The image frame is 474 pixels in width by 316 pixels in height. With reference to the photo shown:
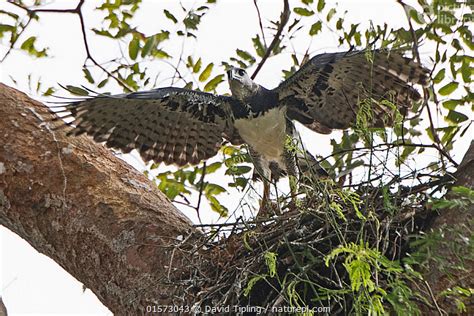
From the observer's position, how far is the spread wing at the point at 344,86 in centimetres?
582

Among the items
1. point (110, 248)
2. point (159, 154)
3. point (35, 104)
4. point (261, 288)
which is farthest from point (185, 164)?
point (261, 288)

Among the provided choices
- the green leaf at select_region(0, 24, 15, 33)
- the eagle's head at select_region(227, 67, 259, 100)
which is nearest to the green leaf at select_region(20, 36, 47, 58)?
the green leaf at select_region(0, 24, 15, 33)

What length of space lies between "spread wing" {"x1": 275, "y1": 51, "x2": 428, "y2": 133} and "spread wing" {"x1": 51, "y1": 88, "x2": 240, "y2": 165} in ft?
1.64

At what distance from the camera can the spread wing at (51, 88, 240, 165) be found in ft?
19.9

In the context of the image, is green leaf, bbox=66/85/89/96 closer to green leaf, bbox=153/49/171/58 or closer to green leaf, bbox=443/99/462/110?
green leaf, bbox=153/49/171/58

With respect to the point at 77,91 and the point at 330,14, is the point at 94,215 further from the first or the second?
the point at 330,14

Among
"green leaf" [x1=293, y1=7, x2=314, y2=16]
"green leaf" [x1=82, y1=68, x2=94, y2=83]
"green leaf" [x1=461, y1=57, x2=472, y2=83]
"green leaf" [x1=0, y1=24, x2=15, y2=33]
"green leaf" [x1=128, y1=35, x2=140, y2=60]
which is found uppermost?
"green leaf" [x1=293, y1=7, x2=314, y2=16]

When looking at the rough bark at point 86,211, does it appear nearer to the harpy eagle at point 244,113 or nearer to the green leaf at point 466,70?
the harpy eagle at point 244,113

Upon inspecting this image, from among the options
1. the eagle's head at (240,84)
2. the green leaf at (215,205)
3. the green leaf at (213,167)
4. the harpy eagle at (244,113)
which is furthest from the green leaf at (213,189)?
the eagle's head at (240,84)

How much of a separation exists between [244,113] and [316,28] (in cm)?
87

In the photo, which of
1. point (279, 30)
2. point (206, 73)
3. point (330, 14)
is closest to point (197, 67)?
point (206, 73)

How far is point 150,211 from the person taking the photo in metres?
4.98

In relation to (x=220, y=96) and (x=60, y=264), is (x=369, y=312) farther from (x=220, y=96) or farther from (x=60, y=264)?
(x=220, y=96)

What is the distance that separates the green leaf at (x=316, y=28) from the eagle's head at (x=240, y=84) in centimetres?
69
